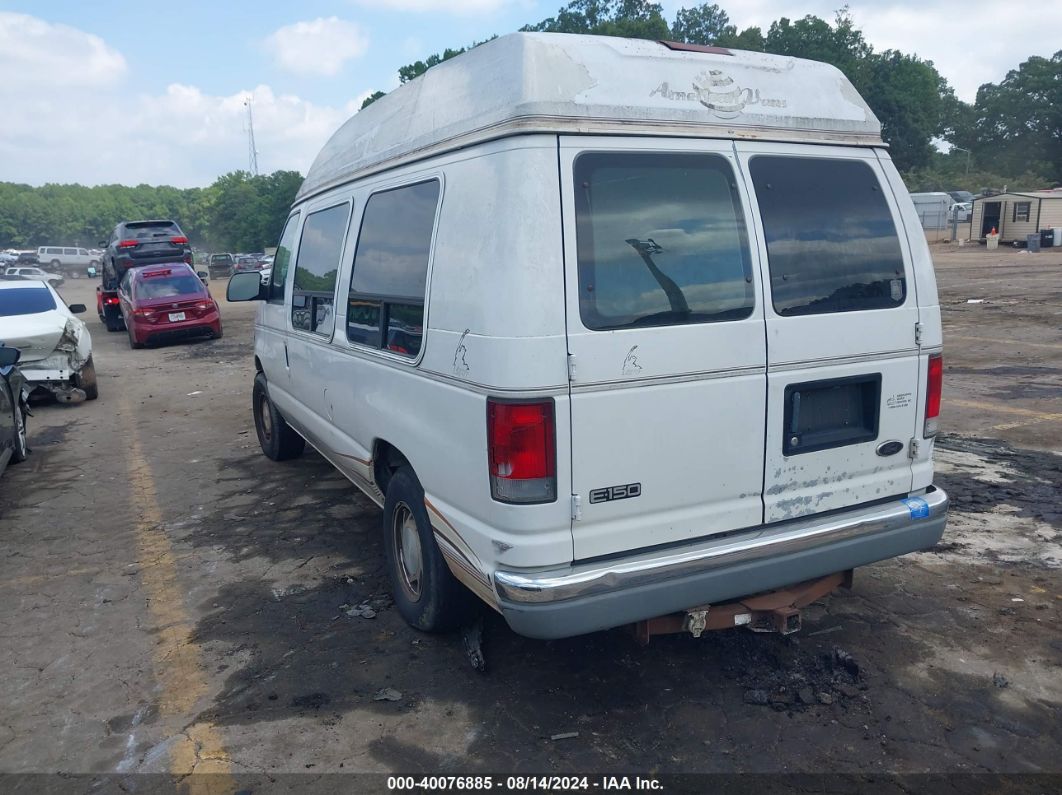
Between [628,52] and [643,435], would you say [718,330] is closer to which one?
[643,435]

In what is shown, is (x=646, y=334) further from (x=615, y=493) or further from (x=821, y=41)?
(x=821, y=41)

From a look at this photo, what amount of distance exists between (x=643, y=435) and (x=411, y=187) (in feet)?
5.47

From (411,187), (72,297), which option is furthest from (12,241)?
(411,187)

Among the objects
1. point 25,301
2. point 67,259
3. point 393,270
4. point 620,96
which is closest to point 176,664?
point 393,270

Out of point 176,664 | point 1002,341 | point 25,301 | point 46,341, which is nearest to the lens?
point 176,664

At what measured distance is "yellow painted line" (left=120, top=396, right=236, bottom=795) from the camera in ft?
10.7

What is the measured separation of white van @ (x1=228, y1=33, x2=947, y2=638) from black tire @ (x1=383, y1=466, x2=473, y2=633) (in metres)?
0.02

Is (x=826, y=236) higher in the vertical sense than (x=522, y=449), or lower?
higher

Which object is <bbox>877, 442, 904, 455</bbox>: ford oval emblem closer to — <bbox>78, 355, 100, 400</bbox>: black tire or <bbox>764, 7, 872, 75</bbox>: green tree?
<bbox>78, 355, 100, 400</bbox>: black tire

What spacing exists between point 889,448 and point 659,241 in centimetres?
147

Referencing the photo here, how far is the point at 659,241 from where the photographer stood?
10.6ft

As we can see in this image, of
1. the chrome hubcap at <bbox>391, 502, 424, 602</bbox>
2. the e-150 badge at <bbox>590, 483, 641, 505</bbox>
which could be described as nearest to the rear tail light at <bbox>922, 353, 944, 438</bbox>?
the e-150 badge at <bbox>590, 483, 641, 505</bbox>

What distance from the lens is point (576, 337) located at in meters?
3.02

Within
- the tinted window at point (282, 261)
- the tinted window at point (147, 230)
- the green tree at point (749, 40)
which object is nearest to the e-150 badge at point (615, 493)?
the tinted window at point (282, 261)
